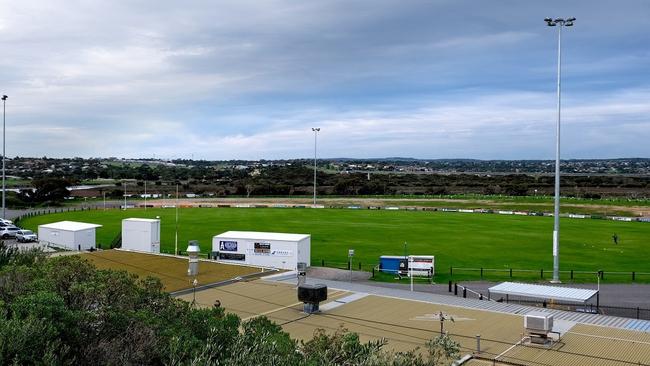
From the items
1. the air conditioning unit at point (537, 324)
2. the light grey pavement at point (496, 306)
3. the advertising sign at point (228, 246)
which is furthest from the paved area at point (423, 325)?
the advertising sign at point (228, 246)

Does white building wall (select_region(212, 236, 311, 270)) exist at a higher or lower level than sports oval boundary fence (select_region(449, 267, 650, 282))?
higher

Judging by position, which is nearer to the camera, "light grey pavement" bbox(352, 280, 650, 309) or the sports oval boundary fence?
"light grey pavement" bbox(352, 280, 650, 309)

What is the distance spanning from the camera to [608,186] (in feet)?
582

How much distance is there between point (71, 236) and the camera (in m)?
49.7

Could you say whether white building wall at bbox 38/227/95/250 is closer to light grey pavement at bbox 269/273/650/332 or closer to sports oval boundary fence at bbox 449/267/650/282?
light grey pavement at bbox 269/273/650/332

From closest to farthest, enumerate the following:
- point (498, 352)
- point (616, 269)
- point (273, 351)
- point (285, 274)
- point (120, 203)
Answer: point (273, 351), point (498, 352), point (285, 274), point (616, 269), point (120, 203)

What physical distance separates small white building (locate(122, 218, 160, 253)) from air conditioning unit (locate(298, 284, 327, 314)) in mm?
24248

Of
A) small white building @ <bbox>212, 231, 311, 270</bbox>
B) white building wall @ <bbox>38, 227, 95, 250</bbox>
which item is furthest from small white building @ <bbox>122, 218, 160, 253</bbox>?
small white building @ <bbox>212, 231, 311, 270</bbox>

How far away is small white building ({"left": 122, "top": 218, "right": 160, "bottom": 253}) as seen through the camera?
47634 mm

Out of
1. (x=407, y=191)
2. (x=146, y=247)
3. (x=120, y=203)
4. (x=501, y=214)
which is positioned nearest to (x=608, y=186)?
(x=407, y=191)

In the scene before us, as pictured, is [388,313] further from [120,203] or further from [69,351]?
[120,203]

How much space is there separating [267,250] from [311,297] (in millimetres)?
16258

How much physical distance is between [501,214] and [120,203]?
7091 centimetres

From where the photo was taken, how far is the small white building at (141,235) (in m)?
Result: 47.6
